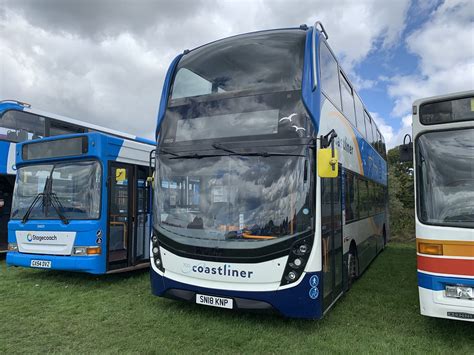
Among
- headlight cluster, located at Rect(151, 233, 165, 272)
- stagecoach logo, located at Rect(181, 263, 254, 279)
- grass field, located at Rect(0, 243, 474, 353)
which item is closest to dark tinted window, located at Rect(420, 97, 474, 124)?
grass field, located at Rect(0, 243, 474, 353)

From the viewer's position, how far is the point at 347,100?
771 cm

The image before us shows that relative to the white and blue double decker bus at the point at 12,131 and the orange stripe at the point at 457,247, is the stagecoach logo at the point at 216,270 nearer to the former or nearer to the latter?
the orange stripe at the point at 457,247

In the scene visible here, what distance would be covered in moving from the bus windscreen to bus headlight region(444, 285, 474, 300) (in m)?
6.27

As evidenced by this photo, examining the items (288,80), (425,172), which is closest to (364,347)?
(425,172)

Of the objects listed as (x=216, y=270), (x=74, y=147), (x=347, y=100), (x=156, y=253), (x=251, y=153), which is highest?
(x=347, y=100)

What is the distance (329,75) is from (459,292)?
3.67 meters

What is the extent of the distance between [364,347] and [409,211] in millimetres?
18723

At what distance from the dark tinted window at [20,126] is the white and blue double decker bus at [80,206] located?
2.89 meters

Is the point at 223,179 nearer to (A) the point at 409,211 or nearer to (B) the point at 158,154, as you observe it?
(B) the point at 158,154

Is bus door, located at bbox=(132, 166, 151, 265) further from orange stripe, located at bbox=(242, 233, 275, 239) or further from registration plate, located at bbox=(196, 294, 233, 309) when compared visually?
orange stripe, located at bbox=(242, 233, 275, 239)

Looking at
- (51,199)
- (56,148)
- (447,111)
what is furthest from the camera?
(56,148)

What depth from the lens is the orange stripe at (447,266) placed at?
13.9ft

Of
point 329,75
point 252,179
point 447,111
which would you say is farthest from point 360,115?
point 252,179

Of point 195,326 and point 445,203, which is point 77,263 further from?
point 445,203
